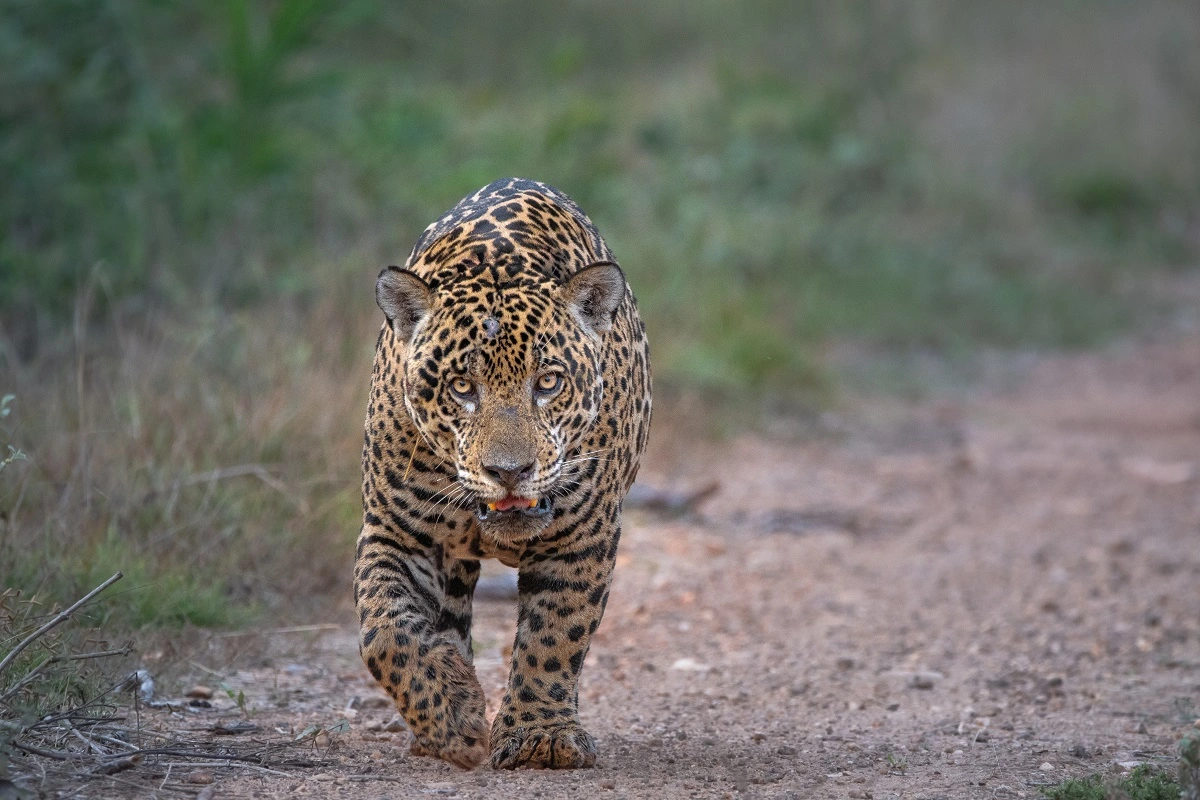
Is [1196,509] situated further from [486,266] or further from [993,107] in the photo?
[993,107]

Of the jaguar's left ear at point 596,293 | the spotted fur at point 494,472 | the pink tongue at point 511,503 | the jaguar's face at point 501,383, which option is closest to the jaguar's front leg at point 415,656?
the spotted fur at point 494,472

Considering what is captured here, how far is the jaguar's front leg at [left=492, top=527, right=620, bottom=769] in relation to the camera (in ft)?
15.7

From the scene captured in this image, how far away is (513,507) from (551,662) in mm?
595

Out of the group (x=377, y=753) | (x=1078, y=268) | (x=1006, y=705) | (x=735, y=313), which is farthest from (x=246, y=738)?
(x=1078, y=268)

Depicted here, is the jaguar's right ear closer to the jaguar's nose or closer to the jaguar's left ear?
the jaguar's left ear

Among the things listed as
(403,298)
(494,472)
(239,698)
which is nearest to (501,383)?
(494,472)

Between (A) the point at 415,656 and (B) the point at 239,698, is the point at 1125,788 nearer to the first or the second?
(A) the point at 415,656

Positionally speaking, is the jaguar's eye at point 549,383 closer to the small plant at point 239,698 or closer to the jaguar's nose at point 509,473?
the jaguar's nose at point 509,473

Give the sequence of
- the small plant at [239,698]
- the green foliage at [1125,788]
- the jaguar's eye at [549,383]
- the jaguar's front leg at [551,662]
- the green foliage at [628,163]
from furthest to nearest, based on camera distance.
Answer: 1. the green foliage at [628,163]
2. the small plant at [239,698]
3. the jaguar's front leg at [551,662]
4. the jaguar's eye at [549,383]
5. the green foliage at [1125,788]

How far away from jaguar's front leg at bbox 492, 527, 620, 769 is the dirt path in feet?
0.44

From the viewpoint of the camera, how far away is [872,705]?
6.03 metres

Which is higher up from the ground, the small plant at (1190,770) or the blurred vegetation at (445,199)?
the blurred vegetation at (445,199)

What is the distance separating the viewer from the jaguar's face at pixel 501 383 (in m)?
4.48

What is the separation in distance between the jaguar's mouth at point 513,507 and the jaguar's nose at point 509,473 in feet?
0.18
